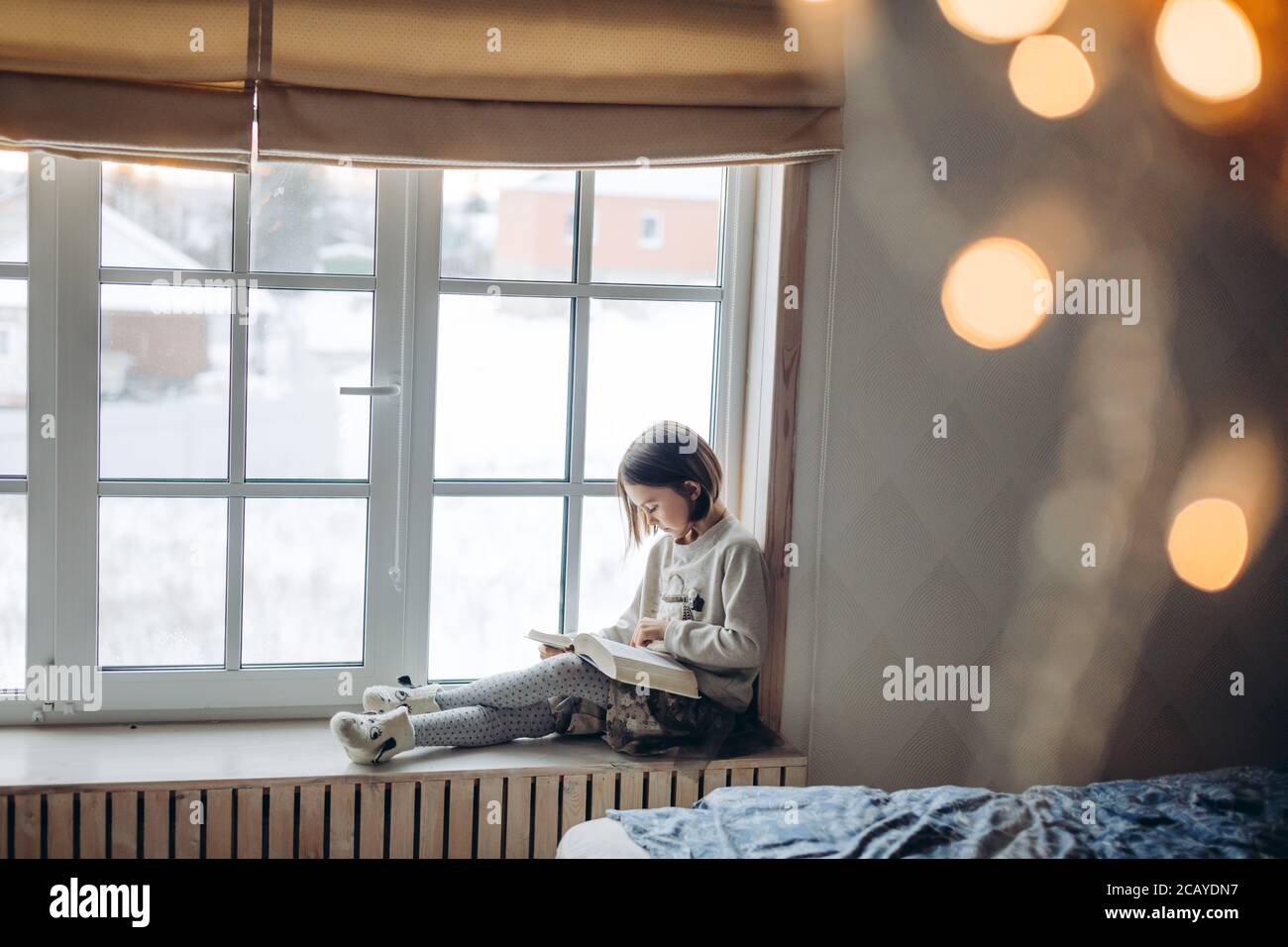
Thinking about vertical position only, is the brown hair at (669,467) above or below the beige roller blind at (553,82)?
below

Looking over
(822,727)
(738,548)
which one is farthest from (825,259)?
(822,727)

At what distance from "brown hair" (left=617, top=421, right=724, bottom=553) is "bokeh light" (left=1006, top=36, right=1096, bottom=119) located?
0.99m

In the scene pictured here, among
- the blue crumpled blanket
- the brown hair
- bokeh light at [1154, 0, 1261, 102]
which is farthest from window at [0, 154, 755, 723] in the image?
bokeh light at [1154, 0, 1261, 102]

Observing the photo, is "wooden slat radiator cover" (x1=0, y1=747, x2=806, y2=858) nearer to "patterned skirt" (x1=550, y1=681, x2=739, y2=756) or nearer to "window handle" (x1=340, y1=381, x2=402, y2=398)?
"patterned skirt" (x1=550, y1=681, x2=739, y2=756)

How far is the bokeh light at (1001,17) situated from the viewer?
2273 millimetres

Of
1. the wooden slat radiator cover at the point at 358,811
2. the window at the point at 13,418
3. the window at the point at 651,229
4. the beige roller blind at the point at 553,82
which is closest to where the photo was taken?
the wooden slat radiator cover at the point at 358,811

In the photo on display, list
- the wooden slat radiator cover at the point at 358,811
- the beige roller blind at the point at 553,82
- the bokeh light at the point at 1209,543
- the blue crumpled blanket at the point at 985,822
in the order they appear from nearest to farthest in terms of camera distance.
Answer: the blue crumpled blanket at the point at 985,822
the wooden slat radiator cover at the point at 358,811
the beige roller blind at the point at 553,82
the bokeh light at the point at 1209,543

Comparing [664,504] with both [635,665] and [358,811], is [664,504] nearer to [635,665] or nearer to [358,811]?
[635,665]

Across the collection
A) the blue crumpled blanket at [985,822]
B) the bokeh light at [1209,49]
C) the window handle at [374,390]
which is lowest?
the blue crumpled blanket at [985,822]

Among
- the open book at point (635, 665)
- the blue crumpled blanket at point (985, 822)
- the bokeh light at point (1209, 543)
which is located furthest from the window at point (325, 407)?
the bokeh light at point (1209, 543)

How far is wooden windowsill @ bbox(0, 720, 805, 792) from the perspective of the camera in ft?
6.44

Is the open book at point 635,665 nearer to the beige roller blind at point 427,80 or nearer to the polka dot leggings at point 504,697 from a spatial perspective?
the polka dot leggings at point 504,697

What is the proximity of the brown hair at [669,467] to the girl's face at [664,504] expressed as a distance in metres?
0.01

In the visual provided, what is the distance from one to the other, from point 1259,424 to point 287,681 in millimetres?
2195
